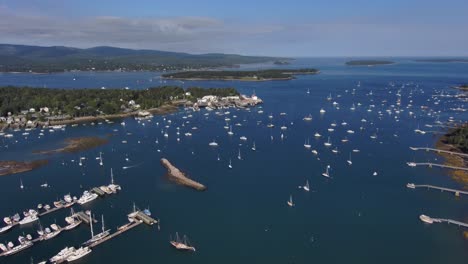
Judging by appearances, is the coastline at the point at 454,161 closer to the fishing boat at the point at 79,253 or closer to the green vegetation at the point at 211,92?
the fishing boat at the point at 79,253

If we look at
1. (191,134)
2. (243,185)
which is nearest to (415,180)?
(243,185)

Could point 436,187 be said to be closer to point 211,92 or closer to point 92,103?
point 92,103

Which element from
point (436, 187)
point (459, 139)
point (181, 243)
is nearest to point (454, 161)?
point (459, 139)

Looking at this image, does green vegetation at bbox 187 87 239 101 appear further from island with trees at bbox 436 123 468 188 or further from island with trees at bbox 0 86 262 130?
island with trees at bbox 436 123 468 188

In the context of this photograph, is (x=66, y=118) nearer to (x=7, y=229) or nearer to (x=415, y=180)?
(x=7, y=229)

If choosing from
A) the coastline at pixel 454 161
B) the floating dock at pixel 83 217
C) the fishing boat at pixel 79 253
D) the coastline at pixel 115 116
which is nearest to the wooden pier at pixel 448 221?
the coastline at pixel 454 161

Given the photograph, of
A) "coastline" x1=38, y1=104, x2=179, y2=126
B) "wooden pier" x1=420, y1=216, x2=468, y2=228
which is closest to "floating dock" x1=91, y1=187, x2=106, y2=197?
"wooden pier" x1=420, y1=216, x2=468, y2=228
